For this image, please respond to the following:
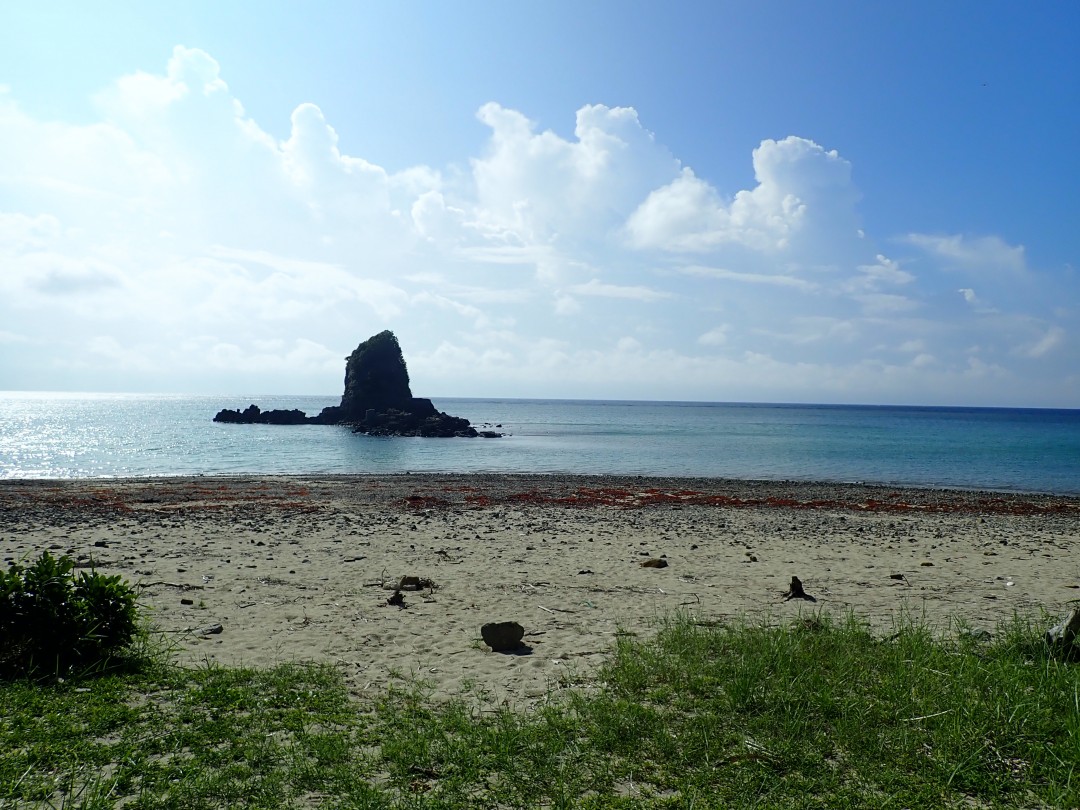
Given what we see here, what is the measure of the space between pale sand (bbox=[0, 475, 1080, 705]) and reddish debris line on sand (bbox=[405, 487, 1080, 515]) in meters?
0.24

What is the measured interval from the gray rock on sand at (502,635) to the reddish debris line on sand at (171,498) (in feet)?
57.2

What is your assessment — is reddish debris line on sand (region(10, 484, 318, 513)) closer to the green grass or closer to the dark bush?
the dark bush

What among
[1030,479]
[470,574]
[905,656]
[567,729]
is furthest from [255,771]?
[1030,479]

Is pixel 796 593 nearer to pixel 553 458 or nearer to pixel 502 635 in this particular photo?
pixel 502 635

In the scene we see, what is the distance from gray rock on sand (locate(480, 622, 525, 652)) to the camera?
8.89 m

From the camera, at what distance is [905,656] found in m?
7.79

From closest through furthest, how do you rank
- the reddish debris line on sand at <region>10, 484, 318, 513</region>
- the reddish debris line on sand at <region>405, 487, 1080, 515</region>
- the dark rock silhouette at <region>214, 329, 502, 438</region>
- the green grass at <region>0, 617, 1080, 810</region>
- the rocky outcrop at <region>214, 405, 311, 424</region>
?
the green grass at <region>0, 617, 1080, 810</region> < the reddish debris line on sand at <region>10, 484, 318, 513</region> < the reddish debris line on sand at <region>405, 487, 1080, 515</region> < the dark rock silhouette at <region>214, 329, 502, 438</region> < the rocky outcrop at <region>214, 405, 311, 424</region>

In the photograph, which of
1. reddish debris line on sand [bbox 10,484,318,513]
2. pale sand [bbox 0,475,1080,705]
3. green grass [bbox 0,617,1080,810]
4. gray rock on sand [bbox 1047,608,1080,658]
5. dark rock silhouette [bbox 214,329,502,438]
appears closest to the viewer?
green grass [bbox 0,617,1080,810]

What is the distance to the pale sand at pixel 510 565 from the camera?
9.09 meters

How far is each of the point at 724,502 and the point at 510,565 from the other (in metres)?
16.8

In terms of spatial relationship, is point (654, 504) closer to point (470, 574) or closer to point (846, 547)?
point (846, 547)

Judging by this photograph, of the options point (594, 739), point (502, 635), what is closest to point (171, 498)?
point (502, 635)

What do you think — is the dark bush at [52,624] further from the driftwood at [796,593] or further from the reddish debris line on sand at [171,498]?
the reddish debris line on sand at [171,498]

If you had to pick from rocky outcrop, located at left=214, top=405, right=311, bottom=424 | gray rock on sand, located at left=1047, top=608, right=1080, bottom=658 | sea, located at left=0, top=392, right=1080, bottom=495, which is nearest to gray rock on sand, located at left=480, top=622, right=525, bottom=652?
gray rock on sand, located at left=1047, top=608, right=1080, bottom=658
